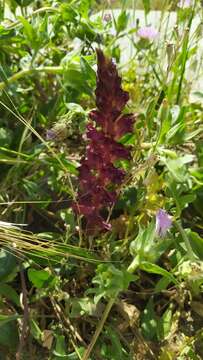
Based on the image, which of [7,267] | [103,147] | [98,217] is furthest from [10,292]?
[103,147]

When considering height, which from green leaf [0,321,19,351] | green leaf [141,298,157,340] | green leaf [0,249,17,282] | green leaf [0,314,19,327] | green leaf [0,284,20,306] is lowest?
green leaf [141,298,157,340]

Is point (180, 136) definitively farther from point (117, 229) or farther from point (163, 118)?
point (117, 229)

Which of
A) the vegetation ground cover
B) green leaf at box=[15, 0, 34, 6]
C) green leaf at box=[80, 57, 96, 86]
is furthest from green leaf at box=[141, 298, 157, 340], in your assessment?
green leaf at box=[15, 0, 34, 6]

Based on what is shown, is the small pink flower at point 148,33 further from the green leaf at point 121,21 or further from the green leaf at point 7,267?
the green leaf at point 7,267

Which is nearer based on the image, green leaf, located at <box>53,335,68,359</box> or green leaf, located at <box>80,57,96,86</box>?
green leaf, located at <box>53,335,68,359</box>

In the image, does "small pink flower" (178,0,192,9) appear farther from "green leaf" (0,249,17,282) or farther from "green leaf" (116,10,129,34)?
"green leaf" (0,249,17,282)

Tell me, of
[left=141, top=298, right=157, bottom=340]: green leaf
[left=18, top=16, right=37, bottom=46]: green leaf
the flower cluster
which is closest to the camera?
the flower cluster

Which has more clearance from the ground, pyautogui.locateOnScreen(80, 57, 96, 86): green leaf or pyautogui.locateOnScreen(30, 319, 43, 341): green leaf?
pyautogui.locateOnScreen(80, 57, 96, 86): green leaf
